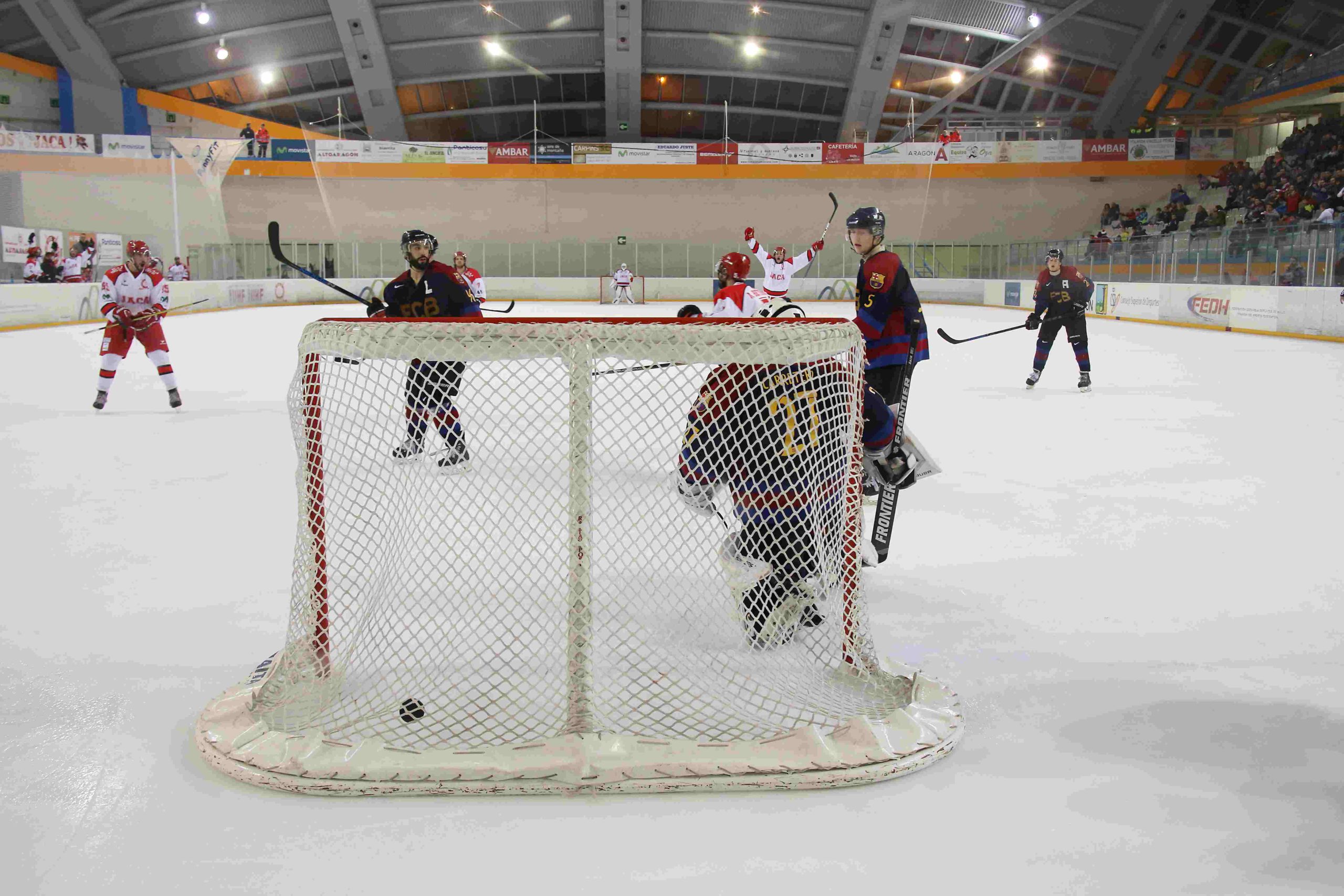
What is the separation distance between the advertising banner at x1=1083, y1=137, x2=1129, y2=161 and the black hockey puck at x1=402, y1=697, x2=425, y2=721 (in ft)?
97.4

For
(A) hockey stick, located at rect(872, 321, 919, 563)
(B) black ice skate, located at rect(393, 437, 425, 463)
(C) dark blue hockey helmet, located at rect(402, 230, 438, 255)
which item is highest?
(C) dark blue hockey helmet, located at rect(402, 230, 438, 255)

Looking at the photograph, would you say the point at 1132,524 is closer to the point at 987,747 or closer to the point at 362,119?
the point at 987,747

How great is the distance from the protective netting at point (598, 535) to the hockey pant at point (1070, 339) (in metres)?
6.84

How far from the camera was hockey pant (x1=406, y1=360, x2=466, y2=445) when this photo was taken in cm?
231

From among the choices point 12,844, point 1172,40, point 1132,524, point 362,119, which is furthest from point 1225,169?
point 12,844

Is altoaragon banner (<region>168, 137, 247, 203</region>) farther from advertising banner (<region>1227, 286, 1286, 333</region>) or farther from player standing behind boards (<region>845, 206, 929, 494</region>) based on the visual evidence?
player standing behind boards (<region>845, 206, 929, 494</region>)

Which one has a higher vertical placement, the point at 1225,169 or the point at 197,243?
the point at 1225,169

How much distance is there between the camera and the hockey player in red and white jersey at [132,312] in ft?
24.5

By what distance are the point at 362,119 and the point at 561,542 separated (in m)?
31.5

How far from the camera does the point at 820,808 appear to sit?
1.99 m

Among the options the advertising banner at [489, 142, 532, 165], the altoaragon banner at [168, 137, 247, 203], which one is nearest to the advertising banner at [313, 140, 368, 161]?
the advertising banner at [489, 142, 532, 165]

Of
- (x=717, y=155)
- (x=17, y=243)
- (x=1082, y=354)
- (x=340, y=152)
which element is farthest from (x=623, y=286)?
(x=1082, y=354)

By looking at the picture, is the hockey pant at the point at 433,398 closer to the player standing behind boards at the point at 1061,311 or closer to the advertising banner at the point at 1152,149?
the player standing behind boards at the point at 1061,311

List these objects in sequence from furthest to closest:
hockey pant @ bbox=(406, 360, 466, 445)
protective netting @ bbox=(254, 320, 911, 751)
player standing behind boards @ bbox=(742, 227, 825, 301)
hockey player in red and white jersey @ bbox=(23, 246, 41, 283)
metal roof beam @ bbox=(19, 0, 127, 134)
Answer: metal roof beam @ bbox=(19, 0, 127, 134) < hockey player in red and white jersey @ bbox=(23, 246, 41, 283) < player standing behind boards @ bbox=(742, 227, 825, 301) < hockey pant @ bbox=(406, 360, 466, 445) < protective netting @ bbox=(254, 320, 911, 751)
